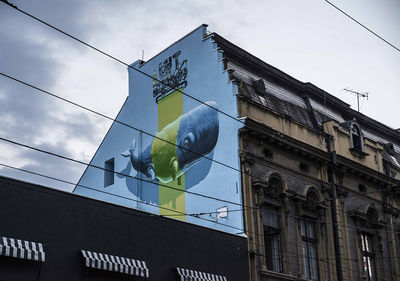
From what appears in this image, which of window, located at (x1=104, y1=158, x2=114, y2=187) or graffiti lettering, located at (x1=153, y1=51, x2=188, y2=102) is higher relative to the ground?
graffiti lettering, located at (x1=153, y1=51, x2=188, y2=102)

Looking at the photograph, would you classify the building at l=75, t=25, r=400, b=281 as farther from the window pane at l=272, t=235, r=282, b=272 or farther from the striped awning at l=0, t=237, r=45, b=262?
the striped awning at l=0, t=237, r=45, b=262

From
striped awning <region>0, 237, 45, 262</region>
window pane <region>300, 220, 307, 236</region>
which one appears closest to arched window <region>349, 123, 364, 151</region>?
window pane <region>300, 220, 307, 236</region>

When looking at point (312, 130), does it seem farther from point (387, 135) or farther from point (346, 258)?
point (387, 135)

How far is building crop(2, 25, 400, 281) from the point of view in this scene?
83.1ft

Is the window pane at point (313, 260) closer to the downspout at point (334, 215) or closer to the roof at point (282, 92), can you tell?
the downspout at point (334, 215)

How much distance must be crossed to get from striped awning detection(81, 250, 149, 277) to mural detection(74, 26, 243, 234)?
4.27 metres

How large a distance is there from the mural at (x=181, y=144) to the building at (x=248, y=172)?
6 cm

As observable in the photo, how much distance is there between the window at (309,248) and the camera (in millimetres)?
27609

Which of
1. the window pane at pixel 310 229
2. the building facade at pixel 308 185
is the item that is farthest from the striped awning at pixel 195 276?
the window pane at pixel 310 229

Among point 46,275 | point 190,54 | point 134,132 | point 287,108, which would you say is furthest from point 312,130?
point 46,275

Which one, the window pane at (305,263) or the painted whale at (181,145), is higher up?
the painted whale at (181,145)

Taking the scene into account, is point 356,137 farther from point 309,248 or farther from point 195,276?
point 195,276

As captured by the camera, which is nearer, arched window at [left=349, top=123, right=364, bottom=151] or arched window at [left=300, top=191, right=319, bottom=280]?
arched window at [left=300, top=191, right=319, bottom=280]

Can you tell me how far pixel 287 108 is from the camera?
98.5 feet
